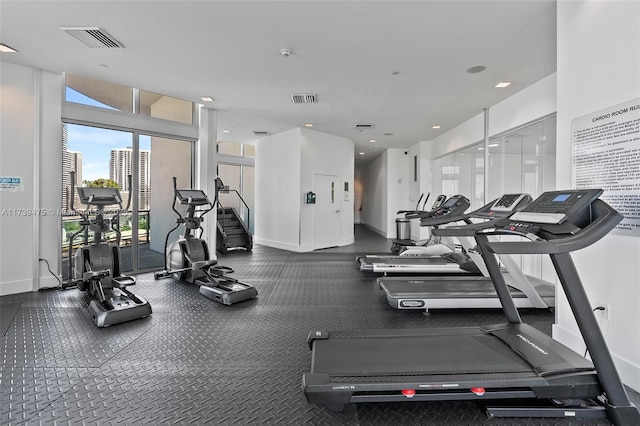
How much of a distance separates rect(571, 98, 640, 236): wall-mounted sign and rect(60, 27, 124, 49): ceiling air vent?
15.5ft

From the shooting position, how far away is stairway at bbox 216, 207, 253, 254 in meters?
7.55

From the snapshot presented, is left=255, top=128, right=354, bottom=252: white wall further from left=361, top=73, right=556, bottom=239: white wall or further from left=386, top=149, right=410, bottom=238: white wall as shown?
left=361, top=73, right=556, bottom=239: white wall

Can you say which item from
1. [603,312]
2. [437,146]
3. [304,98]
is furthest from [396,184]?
[603,312]

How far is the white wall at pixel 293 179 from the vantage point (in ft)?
25.6

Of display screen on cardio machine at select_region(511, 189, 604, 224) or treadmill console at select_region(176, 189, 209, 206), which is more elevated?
treadmill console at select_region(176, 189, 209, 206)

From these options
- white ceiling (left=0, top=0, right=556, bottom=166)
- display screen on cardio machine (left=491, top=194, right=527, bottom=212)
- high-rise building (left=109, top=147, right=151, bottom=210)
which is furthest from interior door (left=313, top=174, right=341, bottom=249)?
display screen on cardio machine (left=491, top=194, right=527, bottom=212)

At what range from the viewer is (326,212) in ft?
27.9

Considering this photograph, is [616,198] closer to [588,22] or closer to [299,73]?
[588,22]

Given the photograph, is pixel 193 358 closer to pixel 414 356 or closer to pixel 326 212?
pixel 414 356

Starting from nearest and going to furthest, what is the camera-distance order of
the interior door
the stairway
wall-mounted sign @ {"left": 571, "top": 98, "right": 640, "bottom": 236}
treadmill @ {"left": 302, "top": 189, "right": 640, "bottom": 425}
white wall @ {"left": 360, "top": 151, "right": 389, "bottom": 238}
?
treadmill @ {"left": 302, "top": 189, "right": 640, "bottom": 425} → wall-mounted sign @ {"left": 571, "top": 98, "right": 640, "bottom": 236} → the stairway → the interior door → white wall @ {"left": 360, "top": 151, "right": 389, "bottom": 238}

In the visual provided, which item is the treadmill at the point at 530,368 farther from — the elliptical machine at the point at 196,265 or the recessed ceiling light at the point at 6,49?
the recessed ceiling light at the point at 6,49

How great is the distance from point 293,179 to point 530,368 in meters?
6.55

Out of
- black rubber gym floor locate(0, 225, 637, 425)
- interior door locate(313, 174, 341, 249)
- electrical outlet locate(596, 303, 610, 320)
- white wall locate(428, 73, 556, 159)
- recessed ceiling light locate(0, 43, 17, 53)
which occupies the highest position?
recessed ceiling light locate(0, 43, 17, 53)

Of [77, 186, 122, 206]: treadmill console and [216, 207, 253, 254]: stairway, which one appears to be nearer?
[77, 186, 122, 206]: treadmill console
